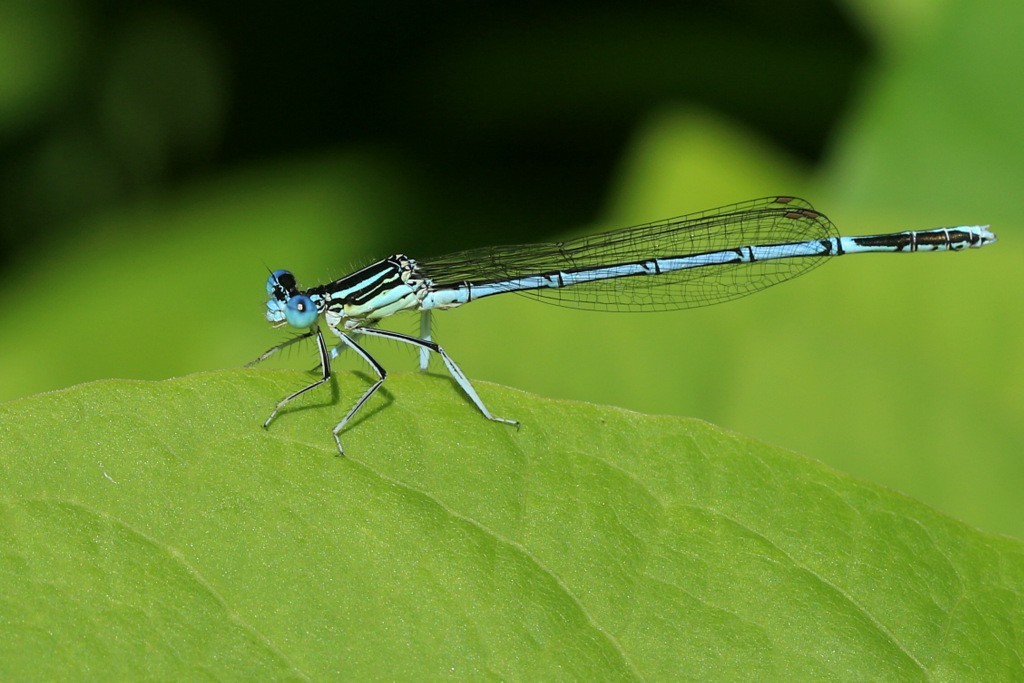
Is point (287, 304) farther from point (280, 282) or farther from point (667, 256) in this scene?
point (667, 256)

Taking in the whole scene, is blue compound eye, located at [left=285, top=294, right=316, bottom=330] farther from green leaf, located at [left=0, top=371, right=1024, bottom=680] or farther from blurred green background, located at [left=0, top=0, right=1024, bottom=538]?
green leaf, located at [left=0, top=371, right=1024, bottom=680]

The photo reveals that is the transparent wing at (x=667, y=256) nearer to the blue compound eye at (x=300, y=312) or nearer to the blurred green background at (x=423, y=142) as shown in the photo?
the blurred green background at (x=423, y=142)

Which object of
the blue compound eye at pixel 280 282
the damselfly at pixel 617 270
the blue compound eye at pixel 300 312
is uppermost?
the damselfly at pixel 617 270

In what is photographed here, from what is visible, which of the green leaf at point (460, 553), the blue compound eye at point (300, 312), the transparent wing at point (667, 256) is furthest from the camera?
the transparent wing at point (667, 256)

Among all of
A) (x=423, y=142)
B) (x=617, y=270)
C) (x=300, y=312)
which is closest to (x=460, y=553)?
(x=300, y=312)

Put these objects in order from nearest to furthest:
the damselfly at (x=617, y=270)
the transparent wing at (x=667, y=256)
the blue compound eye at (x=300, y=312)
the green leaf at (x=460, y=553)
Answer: the green leaf at (x=460, y=553) < the blue compound eye at (x=300, y=312) < the damselfly at (x=617, y=270) < the transparent wing at (x=667, y=256)

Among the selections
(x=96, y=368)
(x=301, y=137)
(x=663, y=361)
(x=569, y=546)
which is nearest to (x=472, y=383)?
(x=569, y=546)

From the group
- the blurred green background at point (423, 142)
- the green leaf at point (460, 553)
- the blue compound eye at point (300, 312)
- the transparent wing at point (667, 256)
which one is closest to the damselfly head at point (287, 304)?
the blue compound eye at point (300, 312)
